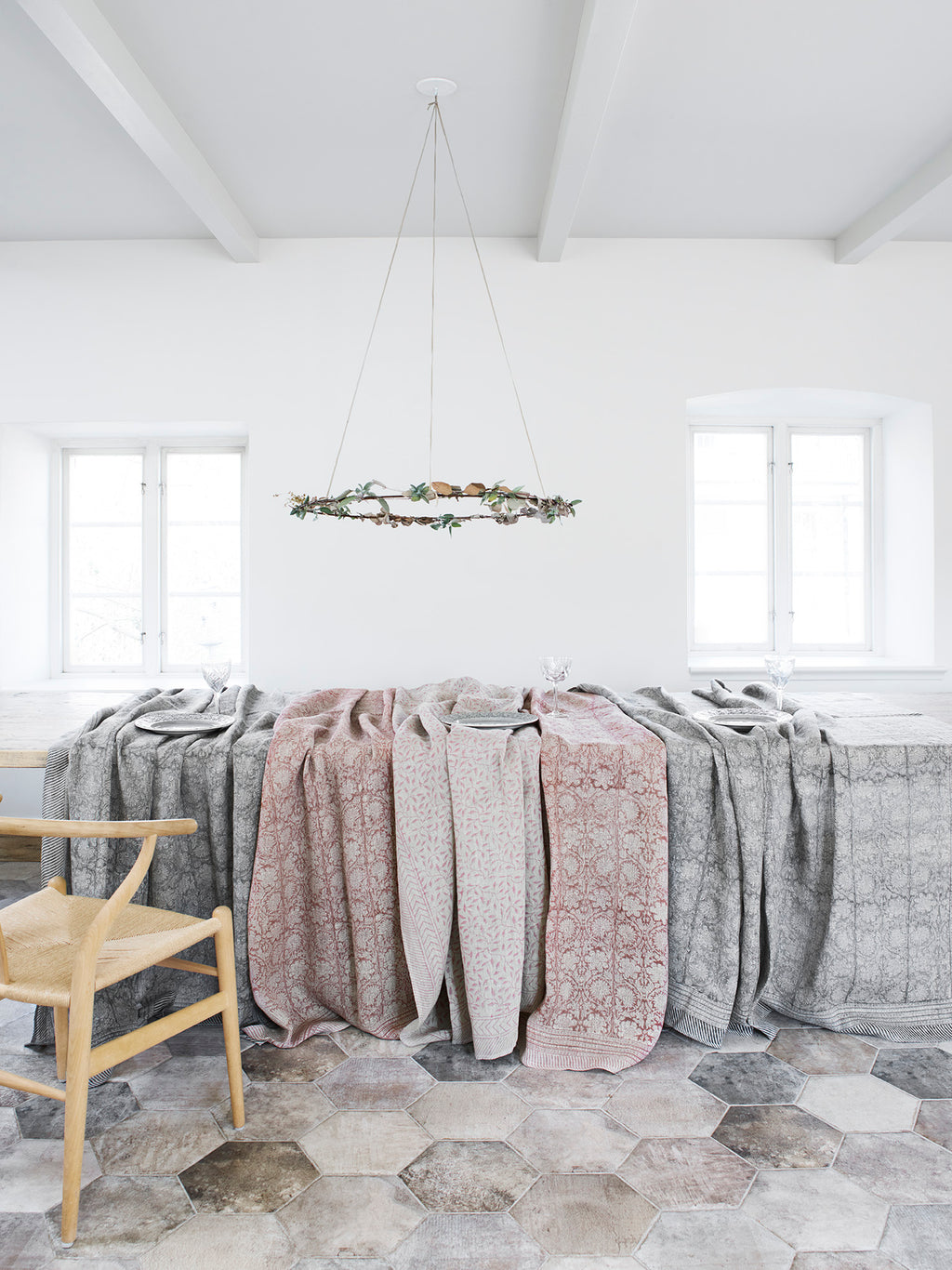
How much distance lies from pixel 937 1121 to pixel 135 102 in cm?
328

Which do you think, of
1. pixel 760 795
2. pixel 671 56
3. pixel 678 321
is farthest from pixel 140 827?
pixel 678 321

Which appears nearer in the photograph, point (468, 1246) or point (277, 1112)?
point (468, 1246)

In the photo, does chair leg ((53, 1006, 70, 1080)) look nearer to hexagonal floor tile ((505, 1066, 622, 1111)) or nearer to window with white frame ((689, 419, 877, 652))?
hexagonal floor tile ((505, 1066, 622, 1111))

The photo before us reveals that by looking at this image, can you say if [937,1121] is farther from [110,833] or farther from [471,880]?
[110,833]

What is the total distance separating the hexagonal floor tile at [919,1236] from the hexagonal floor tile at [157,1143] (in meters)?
1.24

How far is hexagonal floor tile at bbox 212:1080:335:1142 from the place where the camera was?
1.63 m

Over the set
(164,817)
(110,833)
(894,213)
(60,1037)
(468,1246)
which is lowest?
(468,1246)

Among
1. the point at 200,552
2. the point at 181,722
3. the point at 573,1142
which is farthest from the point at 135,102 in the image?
the point at 573,1142

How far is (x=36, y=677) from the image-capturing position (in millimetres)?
3803

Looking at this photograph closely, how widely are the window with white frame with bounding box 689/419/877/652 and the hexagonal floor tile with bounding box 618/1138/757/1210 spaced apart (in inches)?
103

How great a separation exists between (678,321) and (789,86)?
1129mm

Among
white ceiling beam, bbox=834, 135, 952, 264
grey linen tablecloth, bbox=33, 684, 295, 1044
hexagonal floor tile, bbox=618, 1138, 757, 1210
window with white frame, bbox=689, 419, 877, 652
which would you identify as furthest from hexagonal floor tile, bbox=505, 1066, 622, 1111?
white ceiling beam, bbox=834, 135, 952, 264

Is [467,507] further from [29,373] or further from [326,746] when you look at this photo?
[29,373]

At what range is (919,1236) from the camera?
1362mm
